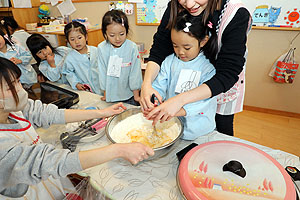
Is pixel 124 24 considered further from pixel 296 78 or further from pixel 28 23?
pixel 28 23

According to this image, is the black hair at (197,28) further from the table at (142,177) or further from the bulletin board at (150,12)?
the bulletin board at (150,12)

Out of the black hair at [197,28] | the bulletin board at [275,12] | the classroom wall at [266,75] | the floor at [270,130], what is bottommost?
the floor at [270,130]

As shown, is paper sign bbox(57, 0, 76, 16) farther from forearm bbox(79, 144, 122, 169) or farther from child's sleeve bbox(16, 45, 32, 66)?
forearm bbox(79, 144, 122, 169)

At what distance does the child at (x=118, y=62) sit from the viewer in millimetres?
1623

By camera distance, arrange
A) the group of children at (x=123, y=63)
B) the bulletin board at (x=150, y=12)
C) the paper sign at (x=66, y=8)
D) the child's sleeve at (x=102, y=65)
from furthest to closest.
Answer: the paper sign at (x=66, y=8)
the bulletin board at (x=150, y=12)
the child's sleeve at (x=102, y=65)
the group of children at (x=123, y=63)

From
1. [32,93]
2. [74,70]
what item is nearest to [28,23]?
[74,70]

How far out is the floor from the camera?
222 cm

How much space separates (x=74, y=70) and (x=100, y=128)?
1.17 meters

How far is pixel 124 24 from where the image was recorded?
5.34ft

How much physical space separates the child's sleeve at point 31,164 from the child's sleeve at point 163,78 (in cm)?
62

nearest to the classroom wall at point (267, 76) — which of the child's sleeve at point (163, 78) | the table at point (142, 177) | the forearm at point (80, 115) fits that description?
the child's sleeve at point (163, 78)

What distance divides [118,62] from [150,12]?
1.57 m

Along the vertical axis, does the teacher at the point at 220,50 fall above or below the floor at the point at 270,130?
above

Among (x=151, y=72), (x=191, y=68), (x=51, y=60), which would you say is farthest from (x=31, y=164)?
(x=51, y=60)
